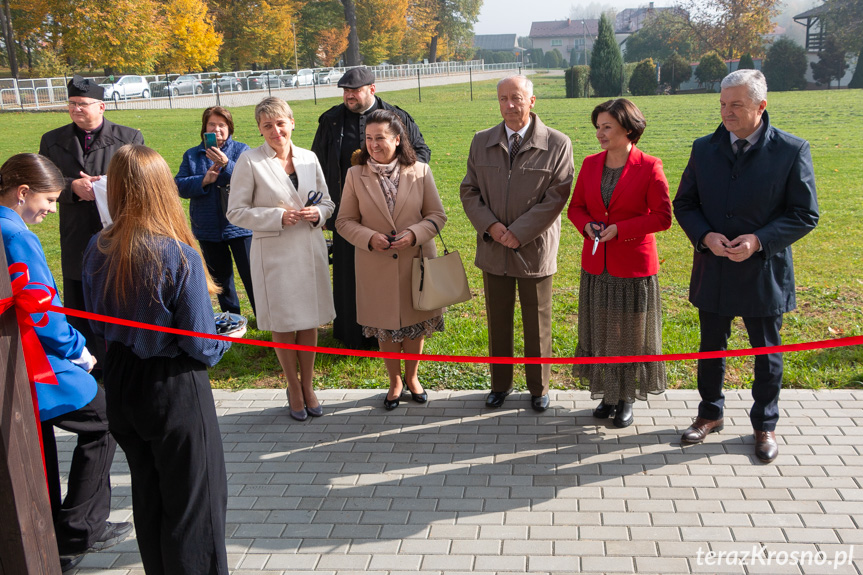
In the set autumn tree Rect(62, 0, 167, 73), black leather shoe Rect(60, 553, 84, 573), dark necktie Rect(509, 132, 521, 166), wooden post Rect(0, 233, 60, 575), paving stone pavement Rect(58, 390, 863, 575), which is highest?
autumn tree Rect(62, 0, 167, 73)

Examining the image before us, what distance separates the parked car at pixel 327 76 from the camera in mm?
54812

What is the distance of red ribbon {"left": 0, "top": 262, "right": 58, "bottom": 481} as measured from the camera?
2.99 m

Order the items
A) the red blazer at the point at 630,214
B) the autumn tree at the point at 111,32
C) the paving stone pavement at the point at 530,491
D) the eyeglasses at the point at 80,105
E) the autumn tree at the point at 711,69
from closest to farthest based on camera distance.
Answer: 1. the paving stone pavement at the point at 530,491
2. the red blazer at the point at 630,214
3. the eyeglasses at the point at 80,105
4. the autumn tree at the point at 111,32
5. the autumn tree at the point at 711,69

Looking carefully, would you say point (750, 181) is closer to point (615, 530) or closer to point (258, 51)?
point (615, 530)

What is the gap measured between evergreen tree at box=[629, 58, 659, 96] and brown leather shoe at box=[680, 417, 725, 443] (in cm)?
4214

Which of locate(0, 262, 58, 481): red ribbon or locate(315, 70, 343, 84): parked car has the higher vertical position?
locate(315, 70, 343, 84): parked car

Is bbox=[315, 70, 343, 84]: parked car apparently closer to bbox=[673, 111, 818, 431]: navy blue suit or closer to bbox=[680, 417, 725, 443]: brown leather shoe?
bbox=[673, 111, 818, 431]: navy blue suit

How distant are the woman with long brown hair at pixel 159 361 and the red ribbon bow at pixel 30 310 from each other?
24 centimetres

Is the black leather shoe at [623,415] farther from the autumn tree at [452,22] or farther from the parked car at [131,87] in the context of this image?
the autumn tree at [452,22]

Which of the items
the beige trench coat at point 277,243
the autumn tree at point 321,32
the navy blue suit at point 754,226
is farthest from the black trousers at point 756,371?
the autumn tree at point 321,32

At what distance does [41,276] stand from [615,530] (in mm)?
3068

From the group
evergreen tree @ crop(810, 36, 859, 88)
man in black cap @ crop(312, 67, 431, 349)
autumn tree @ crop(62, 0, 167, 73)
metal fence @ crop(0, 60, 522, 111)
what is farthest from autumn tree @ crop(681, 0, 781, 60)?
man in black cap @ crop(312, 67, 431, 349)

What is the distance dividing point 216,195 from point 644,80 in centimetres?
4128

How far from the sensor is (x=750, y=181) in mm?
4516
